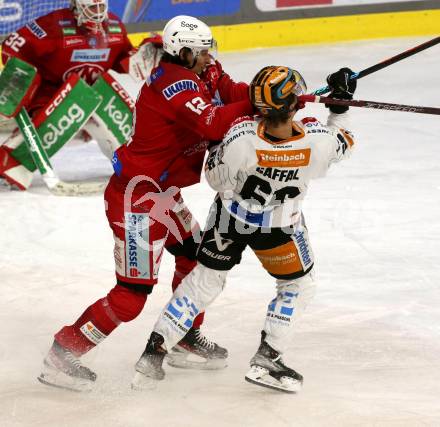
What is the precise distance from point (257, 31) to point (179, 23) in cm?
644

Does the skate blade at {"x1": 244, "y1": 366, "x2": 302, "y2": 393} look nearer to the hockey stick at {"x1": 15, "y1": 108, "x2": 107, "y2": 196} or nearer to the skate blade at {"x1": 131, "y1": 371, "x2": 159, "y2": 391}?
the skate blade at {"x1": 131, "y1": 371, "x2": 159, "y2": 391}

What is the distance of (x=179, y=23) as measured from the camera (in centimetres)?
360

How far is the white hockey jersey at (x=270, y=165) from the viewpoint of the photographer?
11.0ft

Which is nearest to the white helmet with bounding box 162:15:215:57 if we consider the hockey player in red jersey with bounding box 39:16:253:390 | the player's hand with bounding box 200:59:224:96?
the hockey player in red jersey with bounding box 39:16:253:390

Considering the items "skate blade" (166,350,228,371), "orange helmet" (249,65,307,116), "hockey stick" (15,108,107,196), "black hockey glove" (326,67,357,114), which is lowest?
"skate blade" (166,350,228,371)

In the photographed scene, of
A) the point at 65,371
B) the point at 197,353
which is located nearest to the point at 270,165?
the point at 197,353

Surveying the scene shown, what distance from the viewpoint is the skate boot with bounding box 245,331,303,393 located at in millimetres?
3650

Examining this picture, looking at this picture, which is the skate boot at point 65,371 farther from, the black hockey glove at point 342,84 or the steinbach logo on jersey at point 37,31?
the steinbach logo on jersey at point 37,31

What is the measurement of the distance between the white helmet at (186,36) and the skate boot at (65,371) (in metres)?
1.16

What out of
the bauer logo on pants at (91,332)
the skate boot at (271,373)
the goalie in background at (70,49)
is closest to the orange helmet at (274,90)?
the skate boot at (271,373)

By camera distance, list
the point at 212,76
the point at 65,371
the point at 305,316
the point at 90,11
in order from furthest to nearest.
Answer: the point at 90,11 → the point at 305,316 → the point at 212,76 → the point at 65,371

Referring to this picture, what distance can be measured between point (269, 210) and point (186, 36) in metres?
0.66

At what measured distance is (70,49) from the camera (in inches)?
252

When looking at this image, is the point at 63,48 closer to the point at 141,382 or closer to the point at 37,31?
the point at 37,31
